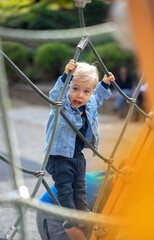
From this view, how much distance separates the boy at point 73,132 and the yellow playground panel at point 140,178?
124 millimetres

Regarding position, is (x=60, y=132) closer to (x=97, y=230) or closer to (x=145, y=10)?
(x=97, y=230)

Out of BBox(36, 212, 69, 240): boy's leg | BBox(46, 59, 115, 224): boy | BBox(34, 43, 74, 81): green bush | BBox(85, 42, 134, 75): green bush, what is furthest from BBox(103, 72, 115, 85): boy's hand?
BBox(34, 43, 74, 81): green bush

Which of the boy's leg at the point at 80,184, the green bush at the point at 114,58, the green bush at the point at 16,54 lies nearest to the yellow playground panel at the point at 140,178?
the boy's leg at the point at 80,184

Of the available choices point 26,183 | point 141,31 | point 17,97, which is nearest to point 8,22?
point 17,97

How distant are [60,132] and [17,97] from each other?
5.67 m

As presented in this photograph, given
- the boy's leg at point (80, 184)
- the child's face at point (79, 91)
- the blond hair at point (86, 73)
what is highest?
the blond hair at point (86, 73)

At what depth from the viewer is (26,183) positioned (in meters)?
2.58

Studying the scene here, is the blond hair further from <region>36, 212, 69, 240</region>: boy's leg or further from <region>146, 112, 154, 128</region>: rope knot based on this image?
<region>36, 212, 69, 240</region>: boy's leg

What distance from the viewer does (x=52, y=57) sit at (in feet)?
21.7

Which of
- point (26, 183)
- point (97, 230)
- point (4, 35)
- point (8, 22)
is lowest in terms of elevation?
point (26, 183)

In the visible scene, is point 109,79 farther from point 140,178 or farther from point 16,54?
point 16,54

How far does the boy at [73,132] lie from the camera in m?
1.29

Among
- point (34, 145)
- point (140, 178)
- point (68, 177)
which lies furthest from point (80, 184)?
point (34, 145)

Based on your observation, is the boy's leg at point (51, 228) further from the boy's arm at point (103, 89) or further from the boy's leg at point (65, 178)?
the boy's arm at point (103, 89)
